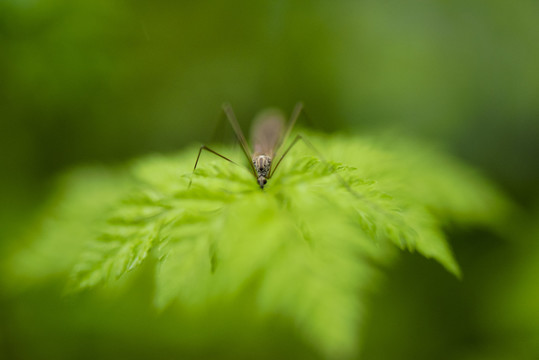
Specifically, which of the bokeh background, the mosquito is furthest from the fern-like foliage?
the bokeh background

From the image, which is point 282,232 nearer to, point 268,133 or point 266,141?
point 266,141

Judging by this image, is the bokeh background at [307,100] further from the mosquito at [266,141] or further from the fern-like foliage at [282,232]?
the fern-like foliage at [282,232]

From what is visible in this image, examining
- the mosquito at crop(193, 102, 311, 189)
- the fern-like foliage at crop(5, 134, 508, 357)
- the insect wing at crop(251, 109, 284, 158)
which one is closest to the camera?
the fern-like foliage at crop(5, 134, 508, 357)

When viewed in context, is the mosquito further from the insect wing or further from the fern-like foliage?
the fern-like foliage

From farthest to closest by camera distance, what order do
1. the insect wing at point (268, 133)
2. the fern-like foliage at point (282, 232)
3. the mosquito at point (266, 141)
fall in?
the insect wing at point (268, 133) → the mosquito at point (266, 141) → the fern-like foliage at point (282, 232)

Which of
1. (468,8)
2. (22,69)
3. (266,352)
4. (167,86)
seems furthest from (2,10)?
(468,8)

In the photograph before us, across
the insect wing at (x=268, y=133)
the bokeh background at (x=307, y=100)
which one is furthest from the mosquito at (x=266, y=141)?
the bokeh background at (x=307, y=100)

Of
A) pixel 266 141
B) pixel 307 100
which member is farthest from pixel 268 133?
pixel 307 100
